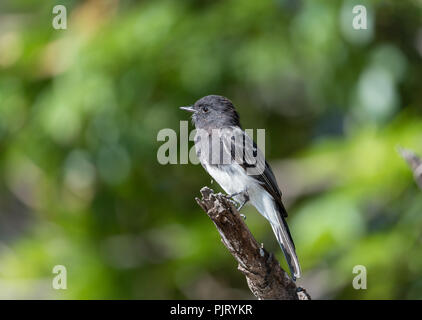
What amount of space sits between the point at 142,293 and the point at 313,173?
2153 mm

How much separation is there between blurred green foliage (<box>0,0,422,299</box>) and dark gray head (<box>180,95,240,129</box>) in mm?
953

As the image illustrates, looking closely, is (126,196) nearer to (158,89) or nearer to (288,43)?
(158,89)

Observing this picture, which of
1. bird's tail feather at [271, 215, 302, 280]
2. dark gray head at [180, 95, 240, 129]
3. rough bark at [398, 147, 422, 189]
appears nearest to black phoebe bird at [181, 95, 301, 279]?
bird's tail feather at [271, 215, 302, 280]

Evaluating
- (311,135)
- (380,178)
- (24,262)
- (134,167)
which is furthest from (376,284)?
(24,262)

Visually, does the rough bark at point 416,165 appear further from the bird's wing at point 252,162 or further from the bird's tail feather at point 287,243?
the bird's wing at point 252,162

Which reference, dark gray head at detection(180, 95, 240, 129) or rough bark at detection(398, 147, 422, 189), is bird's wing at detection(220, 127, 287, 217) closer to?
dark gray head at detection(180, 95, 240, 129)

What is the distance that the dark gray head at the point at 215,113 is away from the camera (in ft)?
16.9

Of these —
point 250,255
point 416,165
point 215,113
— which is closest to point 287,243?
point 250,255

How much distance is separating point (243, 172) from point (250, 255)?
1.22m

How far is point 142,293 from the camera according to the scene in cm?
694

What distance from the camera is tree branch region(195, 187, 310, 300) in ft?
11.7

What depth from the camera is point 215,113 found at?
522cm

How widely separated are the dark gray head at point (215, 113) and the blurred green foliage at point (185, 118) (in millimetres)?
953
